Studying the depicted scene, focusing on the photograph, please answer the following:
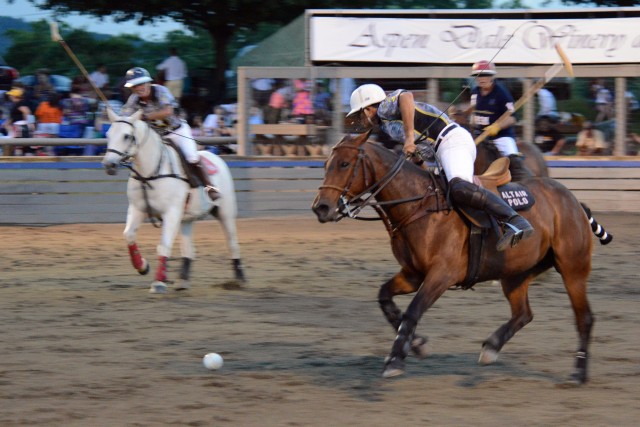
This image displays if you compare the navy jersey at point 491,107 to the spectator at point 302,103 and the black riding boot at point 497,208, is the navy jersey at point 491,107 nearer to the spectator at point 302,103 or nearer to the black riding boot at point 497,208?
the black riding boot at point 497,208

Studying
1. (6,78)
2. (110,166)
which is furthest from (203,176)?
(6,78)

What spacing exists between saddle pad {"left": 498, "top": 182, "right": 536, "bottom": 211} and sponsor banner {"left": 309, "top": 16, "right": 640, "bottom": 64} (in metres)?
11.6

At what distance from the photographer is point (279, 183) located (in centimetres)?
1842

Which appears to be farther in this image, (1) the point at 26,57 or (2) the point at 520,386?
(1) the point at 26,57

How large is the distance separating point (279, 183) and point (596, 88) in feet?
20.4

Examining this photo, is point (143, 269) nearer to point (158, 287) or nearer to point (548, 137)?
point (158, 287)

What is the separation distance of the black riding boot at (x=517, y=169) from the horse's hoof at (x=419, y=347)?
9.20 ft

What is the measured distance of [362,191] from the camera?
7.23 meters

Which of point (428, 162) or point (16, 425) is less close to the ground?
point (428, 162)

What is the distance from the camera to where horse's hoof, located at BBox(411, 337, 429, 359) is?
25.0 feet

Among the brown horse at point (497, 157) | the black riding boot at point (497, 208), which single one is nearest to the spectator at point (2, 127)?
the brown horse at point (497, 157)

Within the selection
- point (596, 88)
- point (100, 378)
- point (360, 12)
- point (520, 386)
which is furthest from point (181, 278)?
point (596, 88)

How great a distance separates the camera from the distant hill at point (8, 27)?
1242 inches

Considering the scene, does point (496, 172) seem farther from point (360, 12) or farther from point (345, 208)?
point (360, 12)
